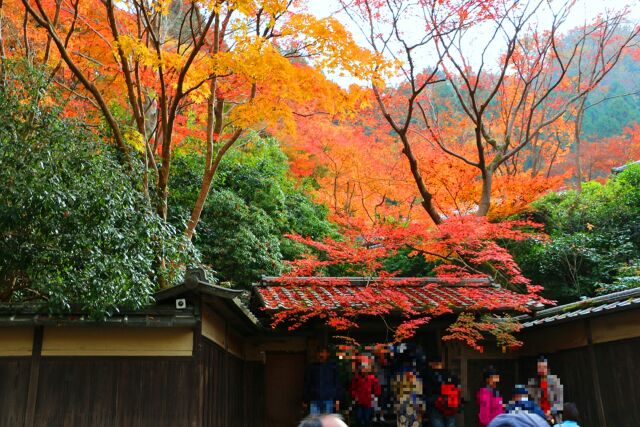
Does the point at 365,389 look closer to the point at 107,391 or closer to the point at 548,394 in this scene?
the point at 548,394

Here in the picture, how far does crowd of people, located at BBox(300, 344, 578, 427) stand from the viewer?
10406 mm

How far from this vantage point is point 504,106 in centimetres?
1827

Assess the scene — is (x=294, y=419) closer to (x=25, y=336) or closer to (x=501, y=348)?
(x=501, y=348)

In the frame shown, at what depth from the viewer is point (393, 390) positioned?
10844 millimetres

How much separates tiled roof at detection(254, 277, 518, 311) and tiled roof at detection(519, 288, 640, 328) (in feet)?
2.30

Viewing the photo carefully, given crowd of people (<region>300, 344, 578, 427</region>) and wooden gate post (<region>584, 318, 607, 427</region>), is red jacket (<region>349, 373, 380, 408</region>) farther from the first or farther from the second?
wooden gate post (<region>584, 318, 607, 427</region>)

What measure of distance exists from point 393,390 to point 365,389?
1.80 feet

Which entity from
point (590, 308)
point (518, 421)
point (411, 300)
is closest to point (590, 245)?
point (590, 308)

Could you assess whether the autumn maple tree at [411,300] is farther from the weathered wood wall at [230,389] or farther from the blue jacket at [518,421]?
the blue jacket at [518,421]

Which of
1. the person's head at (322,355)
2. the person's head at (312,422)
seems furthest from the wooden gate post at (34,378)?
the person's head at (312,422)

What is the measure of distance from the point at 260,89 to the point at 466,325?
612 cm

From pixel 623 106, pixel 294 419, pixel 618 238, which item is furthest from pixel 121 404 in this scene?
pixel 623 106

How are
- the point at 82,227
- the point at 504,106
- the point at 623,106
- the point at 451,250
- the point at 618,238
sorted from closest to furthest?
the point at 82,227
the point at 451,250
the point at 618,238
the point at 504,106
the point at 623,106

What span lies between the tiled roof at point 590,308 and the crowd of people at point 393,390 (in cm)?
94
